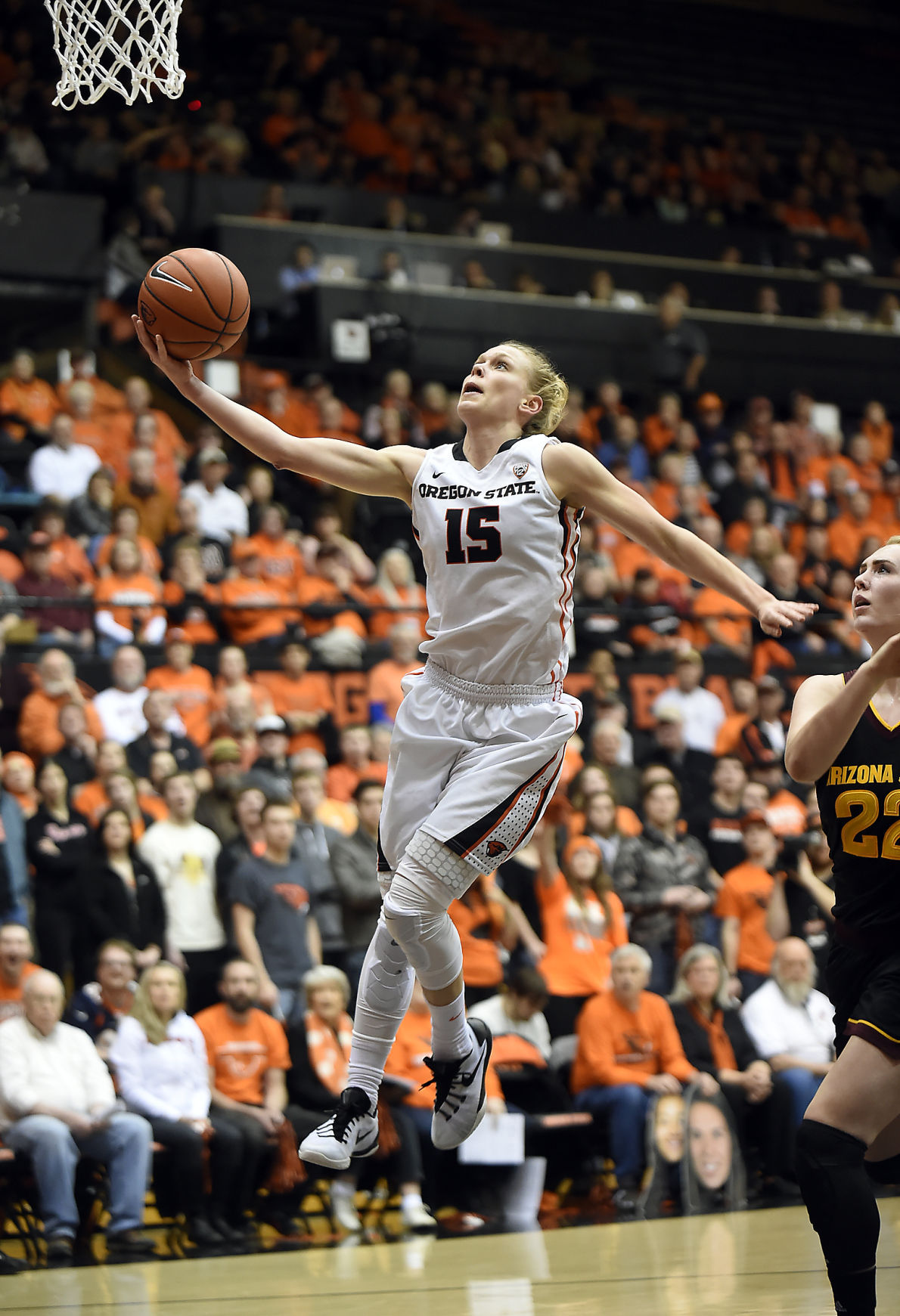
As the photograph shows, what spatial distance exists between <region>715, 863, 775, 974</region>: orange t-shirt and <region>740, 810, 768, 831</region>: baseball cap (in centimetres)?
33

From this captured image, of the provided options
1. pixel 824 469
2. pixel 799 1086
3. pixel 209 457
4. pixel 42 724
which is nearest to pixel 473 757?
pixel 799 1086

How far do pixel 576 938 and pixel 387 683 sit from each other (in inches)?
90.4

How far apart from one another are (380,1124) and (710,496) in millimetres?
8455

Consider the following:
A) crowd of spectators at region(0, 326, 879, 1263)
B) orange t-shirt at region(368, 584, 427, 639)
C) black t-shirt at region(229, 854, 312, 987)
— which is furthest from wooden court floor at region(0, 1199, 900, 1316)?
orange t-shirt at region(368, 584, 427, 639)

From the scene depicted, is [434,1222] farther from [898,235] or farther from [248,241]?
[898,235]

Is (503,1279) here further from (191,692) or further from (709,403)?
(709,403)

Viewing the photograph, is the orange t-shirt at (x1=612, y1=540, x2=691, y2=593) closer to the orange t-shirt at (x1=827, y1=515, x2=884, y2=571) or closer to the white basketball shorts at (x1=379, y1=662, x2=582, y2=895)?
the orange t-shirt at (x1=827, y1=515, x2=884, y2=571)

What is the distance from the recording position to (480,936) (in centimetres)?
862

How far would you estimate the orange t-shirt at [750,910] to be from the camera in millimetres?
9250

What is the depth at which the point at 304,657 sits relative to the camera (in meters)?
10.2

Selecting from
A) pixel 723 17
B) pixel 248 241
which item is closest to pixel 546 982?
pixel 248 241

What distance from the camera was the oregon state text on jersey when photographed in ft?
15.3

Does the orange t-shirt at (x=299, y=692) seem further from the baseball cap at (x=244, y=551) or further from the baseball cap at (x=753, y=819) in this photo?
the baseball cap at (x=753, y=819)

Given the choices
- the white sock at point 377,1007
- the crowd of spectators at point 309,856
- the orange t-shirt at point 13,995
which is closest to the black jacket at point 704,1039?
the crowd of spectators at point 309,856
